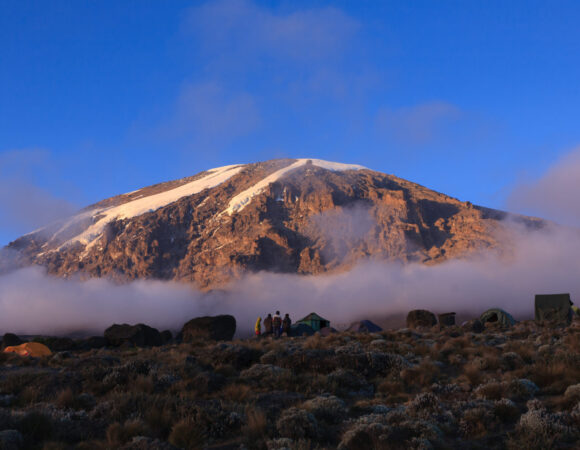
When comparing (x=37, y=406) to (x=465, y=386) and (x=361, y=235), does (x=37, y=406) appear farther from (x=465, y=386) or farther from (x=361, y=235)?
(x=361, y=235)

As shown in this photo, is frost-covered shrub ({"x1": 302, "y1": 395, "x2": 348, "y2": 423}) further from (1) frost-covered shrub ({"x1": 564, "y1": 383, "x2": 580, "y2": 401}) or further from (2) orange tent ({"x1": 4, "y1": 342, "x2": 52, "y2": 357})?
(2) orange tent ({"x1": 4, "y1": 342, "x2": 52, "y2": 357})

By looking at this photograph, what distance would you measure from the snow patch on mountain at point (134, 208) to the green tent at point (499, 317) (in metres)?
103

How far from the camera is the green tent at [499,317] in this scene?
1415 inches

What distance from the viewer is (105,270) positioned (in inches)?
4390

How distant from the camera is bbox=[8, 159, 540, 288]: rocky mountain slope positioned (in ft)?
340

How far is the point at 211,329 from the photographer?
37969 millimetres

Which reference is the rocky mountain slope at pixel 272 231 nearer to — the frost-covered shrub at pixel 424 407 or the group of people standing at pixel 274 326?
the group of people standing at pixel 274 326

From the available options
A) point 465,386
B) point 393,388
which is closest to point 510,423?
point 465,386

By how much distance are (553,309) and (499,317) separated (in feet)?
12.8

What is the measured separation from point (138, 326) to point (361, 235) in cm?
7481

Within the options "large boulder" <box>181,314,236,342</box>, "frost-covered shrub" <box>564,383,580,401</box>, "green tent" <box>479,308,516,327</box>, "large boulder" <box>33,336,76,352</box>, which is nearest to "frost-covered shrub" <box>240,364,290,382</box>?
"frost-covered shrub" <box>564,383,580,401</box>

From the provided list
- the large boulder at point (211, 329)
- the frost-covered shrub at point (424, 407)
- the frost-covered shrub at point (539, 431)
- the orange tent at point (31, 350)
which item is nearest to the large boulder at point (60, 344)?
the orange tent at point (31, 350)

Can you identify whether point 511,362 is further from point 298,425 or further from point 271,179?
point 271,179

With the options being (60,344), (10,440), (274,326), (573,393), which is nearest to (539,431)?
(573,393)
